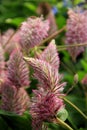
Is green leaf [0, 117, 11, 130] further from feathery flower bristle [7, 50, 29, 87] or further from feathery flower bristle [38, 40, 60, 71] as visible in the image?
feathery flower bristle [38, 40, 60, 71]

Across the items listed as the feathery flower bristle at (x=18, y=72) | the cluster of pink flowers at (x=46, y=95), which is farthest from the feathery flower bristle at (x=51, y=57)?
the cluster of pink flowers at (x=46, y=95)

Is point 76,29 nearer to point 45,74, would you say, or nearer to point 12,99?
point 12,99

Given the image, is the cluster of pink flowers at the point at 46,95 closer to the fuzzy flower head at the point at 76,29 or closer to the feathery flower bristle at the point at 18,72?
the feathery flower bristle at the point at 18,72

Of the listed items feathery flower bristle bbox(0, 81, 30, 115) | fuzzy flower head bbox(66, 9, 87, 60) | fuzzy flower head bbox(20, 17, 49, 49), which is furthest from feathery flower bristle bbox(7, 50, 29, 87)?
fuzzy flower head bbox(66, 9, 87, 60)

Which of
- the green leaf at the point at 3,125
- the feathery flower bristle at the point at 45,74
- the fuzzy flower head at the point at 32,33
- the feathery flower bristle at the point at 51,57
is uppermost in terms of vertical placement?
the fuzzy flower head at the point at 32,33

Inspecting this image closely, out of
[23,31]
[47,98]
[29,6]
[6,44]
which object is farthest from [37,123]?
[29,6]

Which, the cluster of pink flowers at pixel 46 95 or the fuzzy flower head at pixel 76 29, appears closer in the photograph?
the cluster of pink flowers at pixel 46 95

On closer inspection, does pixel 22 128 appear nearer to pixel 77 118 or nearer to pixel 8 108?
pixel 8 108
